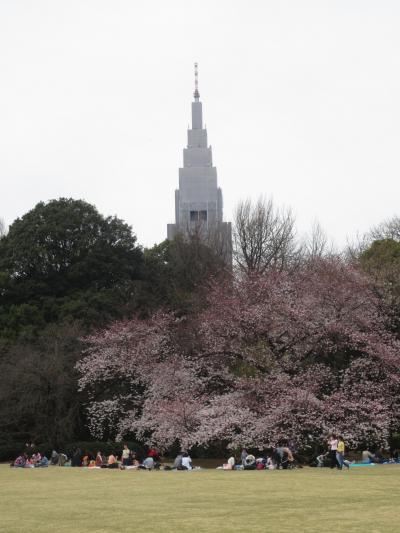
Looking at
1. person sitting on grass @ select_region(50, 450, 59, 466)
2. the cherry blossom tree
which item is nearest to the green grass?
the cherry blossom tree

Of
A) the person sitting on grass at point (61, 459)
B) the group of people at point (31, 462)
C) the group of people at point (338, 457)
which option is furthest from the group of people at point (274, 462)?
the group of people at point (31, 462)

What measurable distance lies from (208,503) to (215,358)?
21.2 metres

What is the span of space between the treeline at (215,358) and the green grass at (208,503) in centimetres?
740

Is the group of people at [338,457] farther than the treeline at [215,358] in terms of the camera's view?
No

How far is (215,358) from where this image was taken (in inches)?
1528

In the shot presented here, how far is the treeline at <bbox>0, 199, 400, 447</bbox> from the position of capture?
116ft

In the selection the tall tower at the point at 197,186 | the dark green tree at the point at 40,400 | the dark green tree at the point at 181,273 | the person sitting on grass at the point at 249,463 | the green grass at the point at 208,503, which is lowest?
the green grass at the point at 208,503

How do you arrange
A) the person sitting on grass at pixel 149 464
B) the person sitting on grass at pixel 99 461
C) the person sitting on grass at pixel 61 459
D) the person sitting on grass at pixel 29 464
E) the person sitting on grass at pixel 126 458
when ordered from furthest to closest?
the person sitting on grass at pixel 61 459 → the person sitting on grass at pixel 29 464 → the person sitting on grass at pixel 99 461 → the person sitting on grass at pixel 126 458 → the person sitting on grass at pixel 149 464

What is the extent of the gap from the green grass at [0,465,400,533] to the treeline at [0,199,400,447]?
7401mm

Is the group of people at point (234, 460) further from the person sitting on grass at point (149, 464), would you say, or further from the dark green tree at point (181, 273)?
the dark green tree at point (181, 273)

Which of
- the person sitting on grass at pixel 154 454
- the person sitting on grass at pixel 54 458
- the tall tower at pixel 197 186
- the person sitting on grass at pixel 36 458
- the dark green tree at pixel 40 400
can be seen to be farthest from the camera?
the tall tower at pixel 197 186

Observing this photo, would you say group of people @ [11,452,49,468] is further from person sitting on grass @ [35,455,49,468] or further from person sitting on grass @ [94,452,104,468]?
person sitting on grass @ [94,452,104,468]

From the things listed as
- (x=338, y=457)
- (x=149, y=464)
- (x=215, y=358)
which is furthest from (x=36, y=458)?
(x=338, y=457)

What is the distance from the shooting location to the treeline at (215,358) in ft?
116
